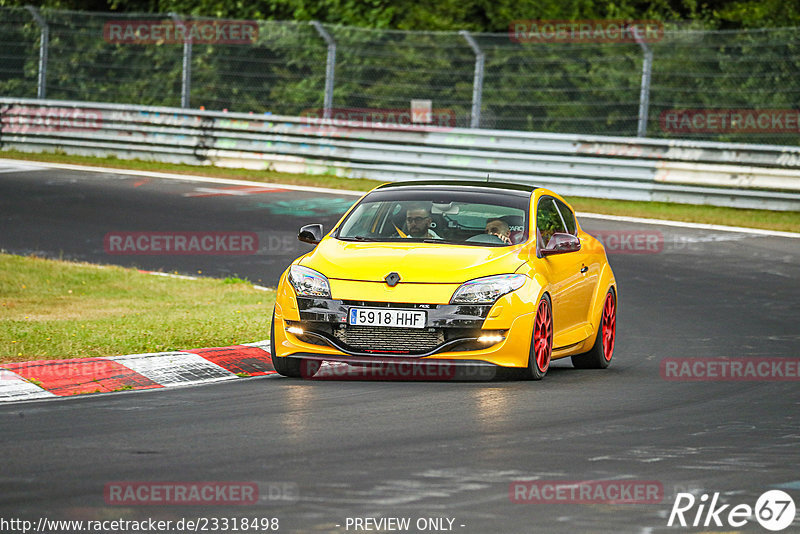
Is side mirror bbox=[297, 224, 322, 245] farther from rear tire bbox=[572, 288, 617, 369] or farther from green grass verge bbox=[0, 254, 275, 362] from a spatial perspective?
rear tire bbox=[572, 288, 617, 369]

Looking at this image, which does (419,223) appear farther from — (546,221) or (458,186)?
→ (546,221)

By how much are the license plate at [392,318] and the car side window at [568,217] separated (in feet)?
8.61

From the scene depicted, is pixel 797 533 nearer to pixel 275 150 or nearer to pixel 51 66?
pixel 275 150

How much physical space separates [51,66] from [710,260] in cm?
1602

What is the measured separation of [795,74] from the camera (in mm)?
23094

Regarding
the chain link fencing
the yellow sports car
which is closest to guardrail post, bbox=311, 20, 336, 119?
the chain link fencing

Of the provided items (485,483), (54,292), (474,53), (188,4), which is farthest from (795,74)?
(485,483)

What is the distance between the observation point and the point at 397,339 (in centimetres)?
943

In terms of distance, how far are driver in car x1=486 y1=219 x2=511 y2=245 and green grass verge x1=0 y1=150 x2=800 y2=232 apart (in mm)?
11479

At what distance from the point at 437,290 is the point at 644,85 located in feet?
48.3

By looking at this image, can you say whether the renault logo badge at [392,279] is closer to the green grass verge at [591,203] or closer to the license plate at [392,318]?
the license plate at [392,318]

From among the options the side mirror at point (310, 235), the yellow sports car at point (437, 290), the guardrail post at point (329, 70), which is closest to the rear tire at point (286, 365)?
the yellow sports car at point (437, 290)

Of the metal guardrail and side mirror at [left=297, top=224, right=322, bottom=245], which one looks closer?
side mirror at [left=297, top=224, right=322, bottom=245]

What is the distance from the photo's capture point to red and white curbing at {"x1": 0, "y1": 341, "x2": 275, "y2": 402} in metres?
8.98
